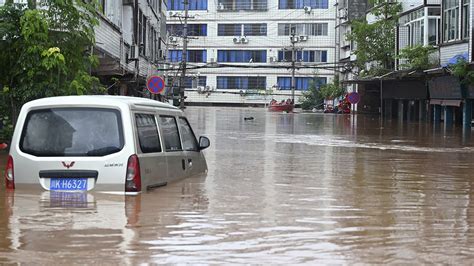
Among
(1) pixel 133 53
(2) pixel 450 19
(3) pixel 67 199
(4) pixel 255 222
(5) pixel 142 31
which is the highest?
(2) pixel 450 19

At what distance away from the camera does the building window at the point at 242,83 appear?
87.5 m

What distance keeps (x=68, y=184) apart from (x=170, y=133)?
77.8 inches

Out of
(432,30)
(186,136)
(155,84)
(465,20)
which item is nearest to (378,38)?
(432,30)

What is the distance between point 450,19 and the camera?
36.0 m

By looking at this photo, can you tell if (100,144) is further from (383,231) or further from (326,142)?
(326,142)

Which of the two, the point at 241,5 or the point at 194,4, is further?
the point at 194,4

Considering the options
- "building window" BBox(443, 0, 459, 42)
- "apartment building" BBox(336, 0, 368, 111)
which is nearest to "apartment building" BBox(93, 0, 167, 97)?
"building window" BBox(443, 0, 459, 42)

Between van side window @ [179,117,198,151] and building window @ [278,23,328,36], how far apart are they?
7353 centimetres

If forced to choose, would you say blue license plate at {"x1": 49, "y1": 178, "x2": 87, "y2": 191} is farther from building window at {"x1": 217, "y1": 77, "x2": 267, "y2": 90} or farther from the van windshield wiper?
building window at {"x1": 217, "y1": 77, "x2": 267, "y2": 90}

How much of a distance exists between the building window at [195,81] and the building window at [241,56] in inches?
131

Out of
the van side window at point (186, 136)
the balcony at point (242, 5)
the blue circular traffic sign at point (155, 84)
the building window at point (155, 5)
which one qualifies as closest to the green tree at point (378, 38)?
the building window at point (155, 5)

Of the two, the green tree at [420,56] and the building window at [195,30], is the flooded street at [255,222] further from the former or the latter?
the building window at [195,30]

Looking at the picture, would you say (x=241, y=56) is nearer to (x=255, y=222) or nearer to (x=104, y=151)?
(x=104, y=151)

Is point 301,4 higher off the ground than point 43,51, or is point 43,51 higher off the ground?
point 301,4
